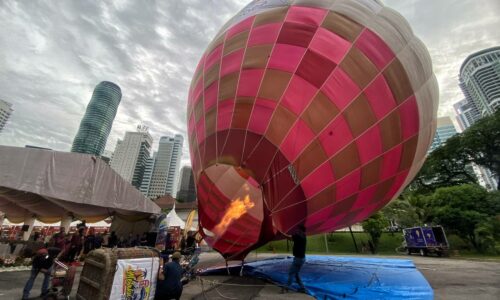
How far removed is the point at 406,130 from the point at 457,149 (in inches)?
1527

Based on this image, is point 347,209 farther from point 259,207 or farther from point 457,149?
point 457,149

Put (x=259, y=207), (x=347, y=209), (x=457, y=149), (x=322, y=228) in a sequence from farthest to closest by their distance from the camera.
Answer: (x=457, y=149), (x=259, y=207), (x=322, y=228), (x=347, y=209)

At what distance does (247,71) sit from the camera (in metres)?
5.23

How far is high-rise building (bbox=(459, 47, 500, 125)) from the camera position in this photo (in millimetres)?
96500

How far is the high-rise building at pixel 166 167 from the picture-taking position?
169125 mm

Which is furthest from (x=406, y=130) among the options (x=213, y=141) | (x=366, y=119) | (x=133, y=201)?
(x=133, y=201)

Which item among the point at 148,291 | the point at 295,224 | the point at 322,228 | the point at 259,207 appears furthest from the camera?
the point at 259,207

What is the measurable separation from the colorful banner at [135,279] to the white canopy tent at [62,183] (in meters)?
7.14

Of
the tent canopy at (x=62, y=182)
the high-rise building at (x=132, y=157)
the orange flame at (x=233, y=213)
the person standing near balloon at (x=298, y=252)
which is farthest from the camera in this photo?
the high-rise building at (x=132, y=157)

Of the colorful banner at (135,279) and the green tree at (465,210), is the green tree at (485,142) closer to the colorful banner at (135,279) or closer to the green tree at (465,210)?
the green tree at (465,210)

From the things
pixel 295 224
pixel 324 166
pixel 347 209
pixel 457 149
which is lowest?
pixel 295 224

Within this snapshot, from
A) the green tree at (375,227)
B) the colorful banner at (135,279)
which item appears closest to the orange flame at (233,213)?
the colorful banner at (135,279)

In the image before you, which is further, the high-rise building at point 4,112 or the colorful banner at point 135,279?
the high-rise building at point 4,112

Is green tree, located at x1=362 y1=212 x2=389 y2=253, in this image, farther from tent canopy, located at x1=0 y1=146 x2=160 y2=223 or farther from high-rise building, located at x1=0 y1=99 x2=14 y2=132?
high-rise building, located at x1=0 y1=99 x2=14 y2=132
